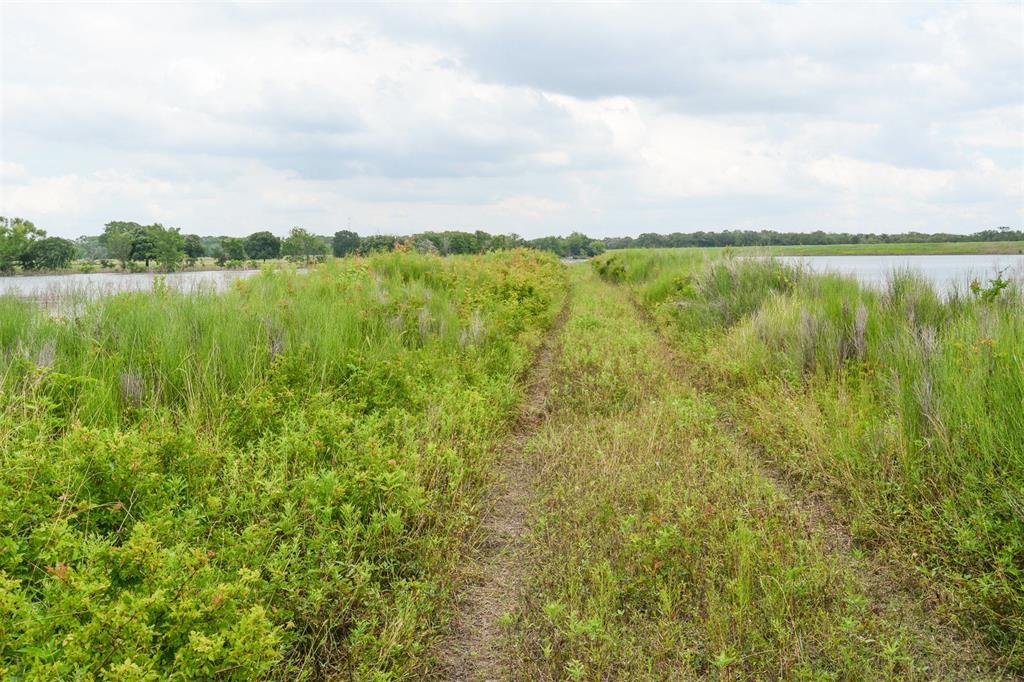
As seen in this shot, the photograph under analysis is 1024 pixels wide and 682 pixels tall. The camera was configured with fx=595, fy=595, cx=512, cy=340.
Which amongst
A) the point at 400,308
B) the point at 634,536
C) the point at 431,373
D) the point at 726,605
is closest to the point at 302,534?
the point at 634,536

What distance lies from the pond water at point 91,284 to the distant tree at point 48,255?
6.26m

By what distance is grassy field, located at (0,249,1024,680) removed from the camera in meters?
2.66

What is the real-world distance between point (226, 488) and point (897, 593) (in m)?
3.98

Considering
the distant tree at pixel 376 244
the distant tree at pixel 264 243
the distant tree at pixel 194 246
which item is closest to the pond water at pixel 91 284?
the distant tree at pixel 376 244

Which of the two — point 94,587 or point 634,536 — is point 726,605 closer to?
point 634,536

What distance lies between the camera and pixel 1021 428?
3641 mm

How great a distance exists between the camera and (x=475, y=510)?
4.32 metres

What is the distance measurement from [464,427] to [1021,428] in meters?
3.93

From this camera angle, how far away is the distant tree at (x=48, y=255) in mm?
13764

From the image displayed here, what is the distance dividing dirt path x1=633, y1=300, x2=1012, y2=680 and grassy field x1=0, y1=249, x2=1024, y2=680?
0.6 inches

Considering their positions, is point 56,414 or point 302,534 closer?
point 302,534

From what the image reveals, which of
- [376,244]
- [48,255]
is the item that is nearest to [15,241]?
[48,255]

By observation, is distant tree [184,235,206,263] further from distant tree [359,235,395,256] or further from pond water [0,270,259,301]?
pond water [0,270,259,301]

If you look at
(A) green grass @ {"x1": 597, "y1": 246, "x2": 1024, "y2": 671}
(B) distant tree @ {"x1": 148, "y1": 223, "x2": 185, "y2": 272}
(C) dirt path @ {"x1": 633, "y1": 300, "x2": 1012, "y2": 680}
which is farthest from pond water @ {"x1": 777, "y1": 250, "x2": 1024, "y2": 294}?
(B) distant tree @ {"x1": 148, "y1": 223, "x2": 185, "y2": 272}
